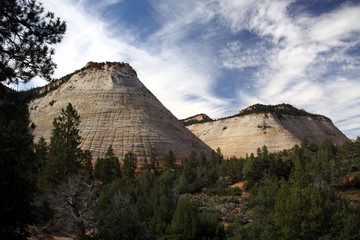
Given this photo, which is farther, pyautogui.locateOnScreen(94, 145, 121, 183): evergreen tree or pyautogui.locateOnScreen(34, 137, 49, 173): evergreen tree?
pyautogui.locateOnScreen(94, 145, 121, 183): evergreen tree

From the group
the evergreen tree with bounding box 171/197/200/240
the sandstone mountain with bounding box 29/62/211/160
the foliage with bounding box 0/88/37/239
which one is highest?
the sandstone mountain with bounding box 29/62/211/160

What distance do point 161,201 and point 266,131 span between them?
91.7 m

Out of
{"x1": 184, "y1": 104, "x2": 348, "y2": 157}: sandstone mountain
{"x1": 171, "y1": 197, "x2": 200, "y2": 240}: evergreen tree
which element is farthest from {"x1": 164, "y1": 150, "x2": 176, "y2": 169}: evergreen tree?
{"x1": 184, "y1": 104, "x2": 348, "y2": 157}: sandstone mountain

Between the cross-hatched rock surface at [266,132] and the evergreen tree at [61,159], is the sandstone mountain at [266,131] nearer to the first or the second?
the cross-hatched rock surface at [266,132]

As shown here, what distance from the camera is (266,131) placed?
375 feet

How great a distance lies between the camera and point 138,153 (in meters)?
67.8

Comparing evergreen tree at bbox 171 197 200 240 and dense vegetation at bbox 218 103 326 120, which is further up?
dense vegetation at bbox 218 103 326 120

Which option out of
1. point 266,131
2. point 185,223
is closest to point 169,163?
point 185,223

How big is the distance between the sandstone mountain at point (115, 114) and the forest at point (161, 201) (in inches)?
601

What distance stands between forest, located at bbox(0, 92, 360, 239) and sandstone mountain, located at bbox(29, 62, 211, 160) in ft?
50.1

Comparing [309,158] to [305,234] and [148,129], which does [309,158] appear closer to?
[148,129]

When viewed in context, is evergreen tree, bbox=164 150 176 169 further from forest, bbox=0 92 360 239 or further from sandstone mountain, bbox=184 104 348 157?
sandstone mountain, bbox=184 104 348 157

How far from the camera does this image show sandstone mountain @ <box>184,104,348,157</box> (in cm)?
10931

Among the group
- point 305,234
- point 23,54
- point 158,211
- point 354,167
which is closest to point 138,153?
point 354,167
